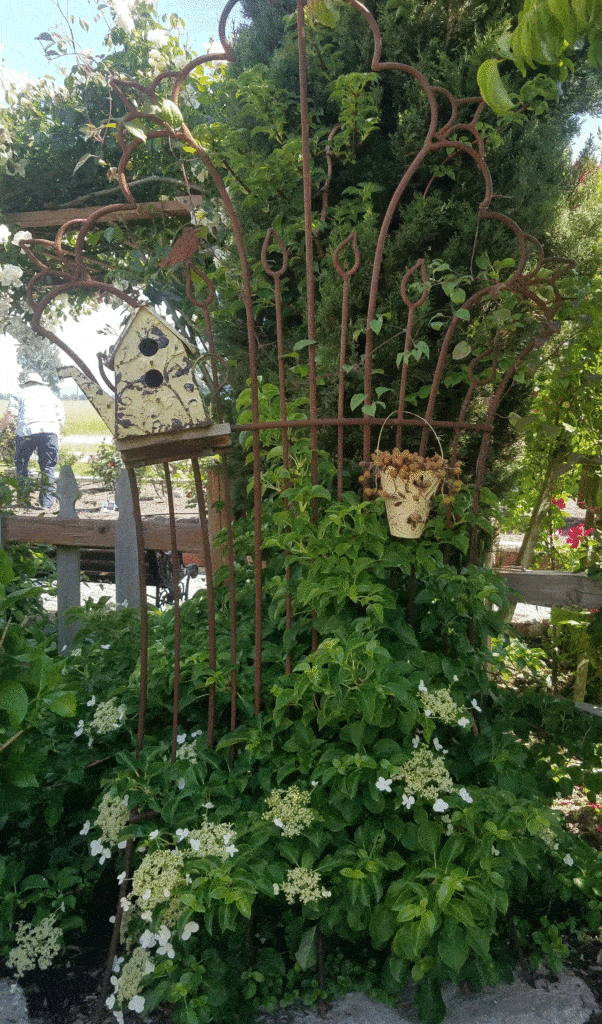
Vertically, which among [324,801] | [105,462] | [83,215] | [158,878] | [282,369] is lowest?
[158,878]

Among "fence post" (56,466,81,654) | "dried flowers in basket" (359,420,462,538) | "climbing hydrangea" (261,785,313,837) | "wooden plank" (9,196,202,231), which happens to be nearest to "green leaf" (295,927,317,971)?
"climbing hydrangea" (261,785,313,837)

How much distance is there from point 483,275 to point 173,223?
7.28 feet

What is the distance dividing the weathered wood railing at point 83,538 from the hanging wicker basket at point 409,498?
1.83 metres

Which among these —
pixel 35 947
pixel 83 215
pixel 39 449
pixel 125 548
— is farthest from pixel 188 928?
pixel 39 449

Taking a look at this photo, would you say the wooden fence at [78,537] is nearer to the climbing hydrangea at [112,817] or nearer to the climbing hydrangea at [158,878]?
the climbing hydrangea at [112,817]

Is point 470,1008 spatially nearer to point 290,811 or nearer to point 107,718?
point 290,811

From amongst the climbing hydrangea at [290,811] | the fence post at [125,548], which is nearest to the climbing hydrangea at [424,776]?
the climbing hydrangea at [290,811]

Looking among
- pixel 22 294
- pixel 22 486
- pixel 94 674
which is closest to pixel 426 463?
pixel 94 674

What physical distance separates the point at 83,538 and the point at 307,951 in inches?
97.1

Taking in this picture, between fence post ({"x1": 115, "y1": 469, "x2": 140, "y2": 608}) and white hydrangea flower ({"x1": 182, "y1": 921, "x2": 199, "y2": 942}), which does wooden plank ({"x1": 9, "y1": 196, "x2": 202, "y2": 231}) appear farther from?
white hydrangea flower ({"x1": 182, "y1": 921, "x2": 199, "y2": 942})

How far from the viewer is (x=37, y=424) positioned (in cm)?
703

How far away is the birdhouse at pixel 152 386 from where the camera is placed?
6.12 ft

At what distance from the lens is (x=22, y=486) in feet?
14.7

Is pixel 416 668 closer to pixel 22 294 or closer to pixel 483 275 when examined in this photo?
pixel 483 275
